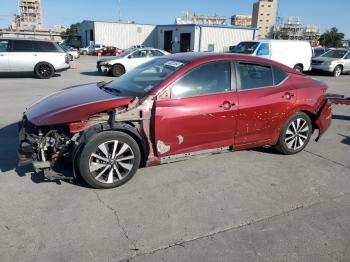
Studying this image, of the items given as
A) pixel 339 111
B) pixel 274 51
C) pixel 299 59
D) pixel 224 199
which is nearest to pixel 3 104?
pixel 224 199

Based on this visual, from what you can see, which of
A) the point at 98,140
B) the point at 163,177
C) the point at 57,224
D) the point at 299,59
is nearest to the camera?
the point at 57,224

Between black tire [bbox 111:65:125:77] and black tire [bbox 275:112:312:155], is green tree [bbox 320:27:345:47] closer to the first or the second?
black tire [bbox 111:65:125:77]

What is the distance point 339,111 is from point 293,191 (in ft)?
19.6

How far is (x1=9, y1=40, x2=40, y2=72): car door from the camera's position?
13.5 meters

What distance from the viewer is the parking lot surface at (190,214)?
2816 millimetres

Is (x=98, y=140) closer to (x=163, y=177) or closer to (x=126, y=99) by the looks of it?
(x=126, y=99)

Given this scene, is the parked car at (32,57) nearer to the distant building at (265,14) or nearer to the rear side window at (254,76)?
the rear side window at (254,76)

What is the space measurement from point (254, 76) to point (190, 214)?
2327mm

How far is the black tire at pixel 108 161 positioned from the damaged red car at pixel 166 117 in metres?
0.01

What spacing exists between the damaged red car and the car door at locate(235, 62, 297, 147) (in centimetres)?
1

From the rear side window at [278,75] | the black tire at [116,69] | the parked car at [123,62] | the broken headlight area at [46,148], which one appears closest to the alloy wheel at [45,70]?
the parked car at [123,62]

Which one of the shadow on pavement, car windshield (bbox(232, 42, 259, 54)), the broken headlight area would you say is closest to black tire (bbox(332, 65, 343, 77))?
car windshield (bbox(232, 42, 259, 54))

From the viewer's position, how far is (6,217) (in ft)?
10.5

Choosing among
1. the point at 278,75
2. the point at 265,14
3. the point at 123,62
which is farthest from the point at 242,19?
the point at 278,75
